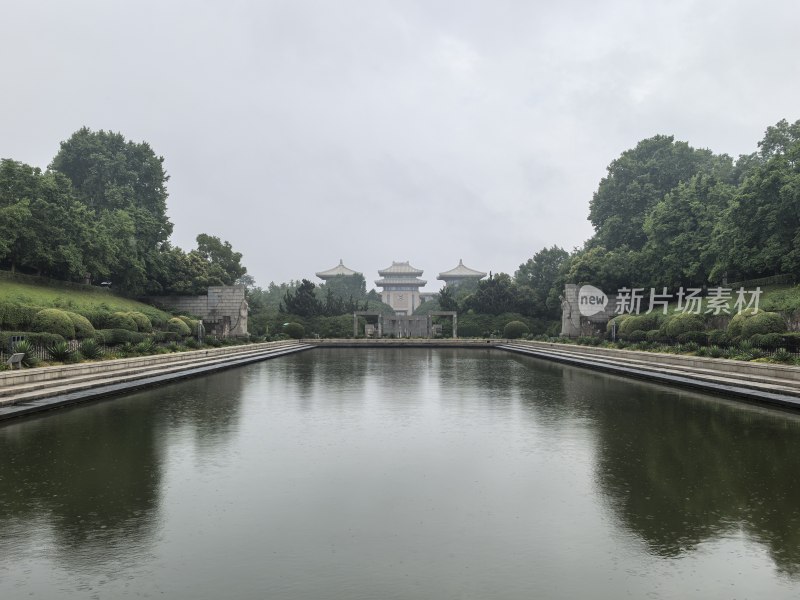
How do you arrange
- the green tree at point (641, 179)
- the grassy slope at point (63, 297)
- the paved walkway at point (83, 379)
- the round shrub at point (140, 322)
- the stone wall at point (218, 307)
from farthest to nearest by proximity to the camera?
1. the green tree at point (641, 179)
2. the stone wall at point (218, 307)
3. the grassy slope at point (63, 297)
4. the round shrub at point (140, 322)
5. the paved walkway at point (83, 379)

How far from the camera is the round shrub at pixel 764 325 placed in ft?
76.8

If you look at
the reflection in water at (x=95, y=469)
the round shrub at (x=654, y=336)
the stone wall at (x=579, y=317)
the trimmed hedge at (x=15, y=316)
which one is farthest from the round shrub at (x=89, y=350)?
the stone wall at (x=579, y=317)

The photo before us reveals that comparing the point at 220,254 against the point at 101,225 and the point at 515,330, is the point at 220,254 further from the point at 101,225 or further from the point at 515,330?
the point at 515,330

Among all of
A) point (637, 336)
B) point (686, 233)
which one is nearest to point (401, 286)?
point (686, 233)

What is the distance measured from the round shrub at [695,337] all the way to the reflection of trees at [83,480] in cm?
2467

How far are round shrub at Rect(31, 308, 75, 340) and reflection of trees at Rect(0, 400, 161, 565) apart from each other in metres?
15.5

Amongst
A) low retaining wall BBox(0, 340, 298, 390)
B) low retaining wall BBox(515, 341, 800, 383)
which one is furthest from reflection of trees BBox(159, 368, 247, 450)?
low retaining wall BBox(515, 341, 800, 383)

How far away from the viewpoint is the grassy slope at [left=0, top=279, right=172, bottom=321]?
33906 mm

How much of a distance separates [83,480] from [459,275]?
10432cm

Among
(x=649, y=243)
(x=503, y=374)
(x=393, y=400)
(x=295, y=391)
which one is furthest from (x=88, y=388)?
(x=649, y=243)

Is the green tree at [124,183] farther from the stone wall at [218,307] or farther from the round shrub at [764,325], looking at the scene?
the round shrub at [764,325]

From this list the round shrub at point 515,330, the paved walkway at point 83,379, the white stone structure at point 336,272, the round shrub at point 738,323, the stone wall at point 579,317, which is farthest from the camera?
the white stone structure at point 336,272

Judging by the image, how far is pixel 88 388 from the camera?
593 inches

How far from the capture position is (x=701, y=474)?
7.13 metres
